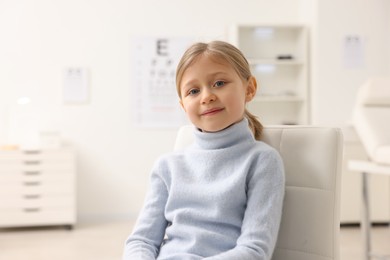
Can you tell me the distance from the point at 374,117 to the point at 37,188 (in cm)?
269

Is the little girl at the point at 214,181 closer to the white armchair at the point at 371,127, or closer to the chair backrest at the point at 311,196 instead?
the chair backrest at the point at 311,196

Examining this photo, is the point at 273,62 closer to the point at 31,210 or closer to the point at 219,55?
the point at 31,210

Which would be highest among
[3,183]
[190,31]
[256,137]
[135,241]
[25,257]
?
[190,31]

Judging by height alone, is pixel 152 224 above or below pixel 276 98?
below

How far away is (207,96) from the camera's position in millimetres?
1324

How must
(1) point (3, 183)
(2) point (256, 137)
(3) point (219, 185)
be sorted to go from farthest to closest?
(1) point (3, 183) → (2) point (256, 137) → (3) point (219, 185)

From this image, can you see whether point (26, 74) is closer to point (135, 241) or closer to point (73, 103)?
point (73, 103)

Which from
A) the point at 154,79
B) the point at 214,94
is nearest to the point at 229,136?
the point at 214,94

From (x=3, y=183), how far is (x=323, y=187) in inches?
139

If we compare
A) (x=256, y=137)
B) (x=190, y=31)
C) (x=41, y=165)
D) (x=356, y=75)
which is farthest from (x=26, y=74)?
(x=256, y=137)

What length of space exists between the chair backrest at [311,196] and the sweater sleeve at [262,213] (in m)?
0.13

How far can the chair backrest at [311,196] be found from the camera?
135cm

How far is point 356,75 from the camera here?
184 inches

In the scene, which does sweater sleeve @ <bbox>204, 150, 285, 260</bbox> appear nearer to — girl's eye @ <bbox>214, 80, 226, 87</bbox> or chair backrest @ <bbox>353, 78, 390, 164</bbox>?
girl's eye @ <bbox>214, 80, 226, 87</bbox>
